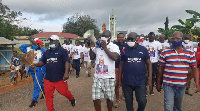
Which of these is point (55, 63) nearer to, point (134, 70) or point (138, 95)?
point (134, 70)

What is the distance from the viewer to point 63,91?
5207mm

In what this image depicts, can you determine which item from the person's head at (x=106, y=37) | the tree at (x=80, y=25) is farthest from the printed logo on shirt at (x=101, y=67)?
the tree at (x=80, y=25)

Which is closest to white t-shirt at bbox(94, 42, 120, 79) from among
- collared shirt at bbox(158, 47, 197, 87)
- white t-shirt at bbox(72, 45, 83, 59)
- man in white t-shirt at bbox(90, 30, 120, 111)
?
man in white t-shirt at bbox(90, 30, 120, 111)

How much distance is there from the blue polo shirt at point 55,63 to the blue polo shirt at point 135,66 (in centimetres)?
174

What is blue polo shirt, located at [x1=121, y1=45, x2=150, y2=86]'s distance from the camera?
3912mm

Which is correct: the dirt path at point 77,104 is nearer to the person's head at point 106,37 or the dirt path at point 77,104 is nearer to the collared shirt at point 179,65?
the collared shirt at point 179,65

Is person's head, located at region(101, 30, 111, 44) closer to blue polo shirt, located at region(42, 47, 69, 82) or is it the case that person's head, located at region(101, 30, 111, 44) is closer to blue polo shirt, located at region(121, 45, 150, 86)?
blue polo shirt, located at region(121, 45, 150, 86)

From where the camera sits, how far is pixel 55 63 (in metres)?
4.91

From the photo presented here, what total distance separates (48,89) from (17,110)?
4.43ft

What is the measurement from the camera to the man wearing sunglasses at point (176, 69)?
3.65 meters

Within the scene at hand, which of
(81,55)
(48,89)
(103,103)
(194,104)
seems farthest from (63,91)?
(81,55)

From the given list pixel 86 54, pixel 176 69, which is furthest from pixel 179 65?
pixel 86 54

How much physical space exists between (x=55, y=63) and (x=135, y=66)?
2.07 meters

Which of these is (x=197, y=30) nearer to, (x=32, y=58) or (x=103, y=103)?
(x=103, y=103)
